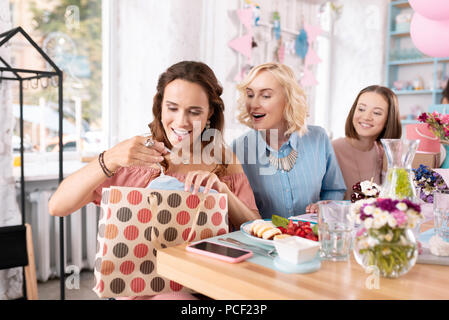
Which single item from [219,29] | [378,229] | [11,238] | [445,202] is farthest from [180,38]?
[378,229]

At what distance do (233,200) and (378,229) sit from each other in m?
0.63

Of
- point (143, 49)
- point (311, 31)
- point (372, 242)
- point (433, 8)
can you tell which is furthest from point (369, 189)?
point (311, 31)

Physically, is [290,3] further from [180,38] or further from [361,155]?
[361,155]

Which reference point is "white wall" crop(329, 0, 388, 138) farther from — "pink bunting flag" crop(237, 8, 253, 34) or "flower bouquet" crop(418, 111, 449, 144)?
"flower bouquet" crop(418, 111, 449, 144)

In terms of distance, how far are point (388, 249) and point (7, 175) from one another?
6.76 feet

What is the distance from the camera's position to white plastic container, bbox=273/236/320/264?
2.80 ft

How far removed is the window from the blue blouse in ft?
4.81

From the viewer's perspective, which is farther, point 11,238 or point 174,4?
point 174,4

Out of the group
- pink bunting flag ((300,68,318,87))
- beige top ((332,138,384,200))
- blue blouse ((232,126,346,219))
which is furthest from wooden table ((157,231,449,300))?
pink bunting flag ((300,68,318,87))

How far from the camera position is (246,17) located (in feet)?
10.5

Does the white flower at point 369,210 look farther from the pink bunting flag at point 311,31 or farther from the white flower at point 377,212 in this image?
the pink bunting flag at point 311,31

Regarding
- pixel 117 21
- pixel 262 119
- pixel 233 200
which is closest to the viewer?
pixel 233 200

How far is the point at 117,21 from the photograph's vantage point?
2830mm

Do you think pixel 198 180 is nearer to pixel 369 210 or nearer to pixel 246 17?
pixel 369 210
